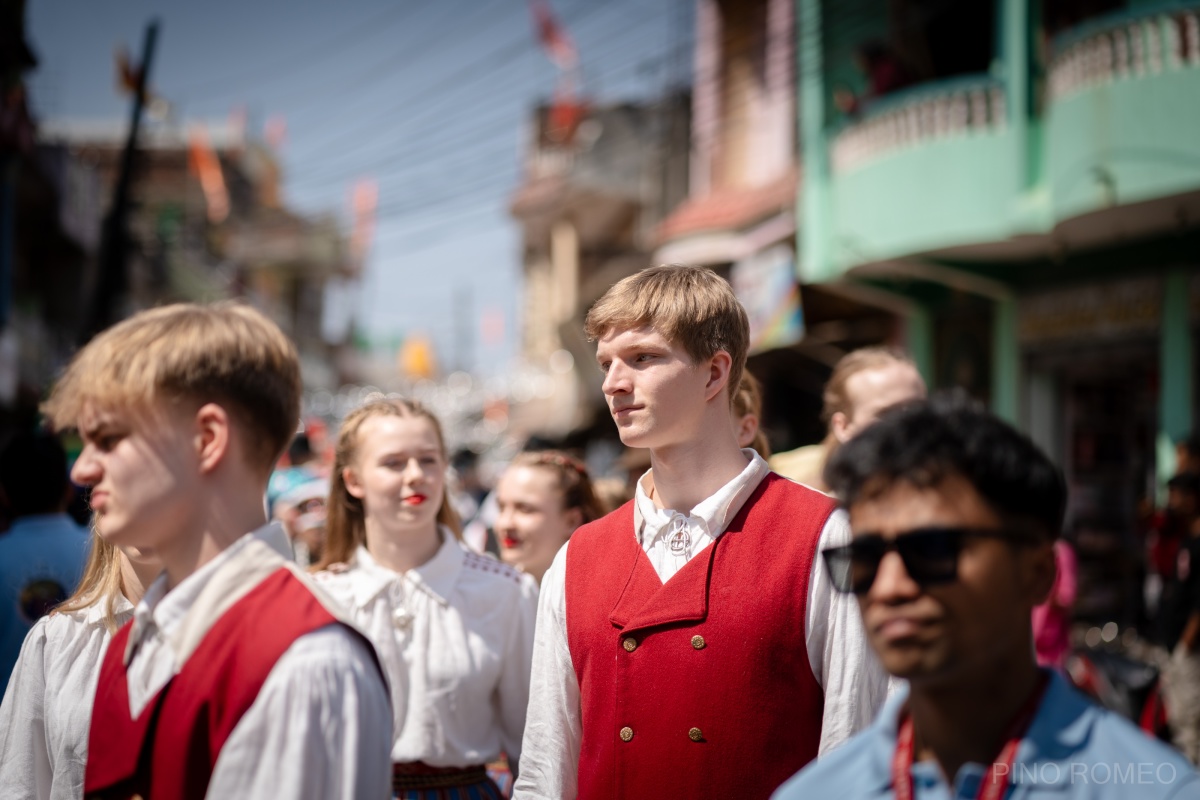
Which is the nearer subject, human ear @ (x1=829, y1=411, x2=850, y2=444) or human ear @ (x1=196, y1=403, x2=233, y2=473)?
human ear @ (x1=196, y1=403, x2=233, y2=473)

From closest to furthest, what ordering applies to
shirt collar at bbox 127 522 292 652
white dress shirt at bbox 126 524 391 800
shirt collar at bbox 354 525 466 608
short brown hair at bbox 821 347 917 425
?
white dress shirt at bbox 126 524 391 800 → shirt collar at bbox 127 522 292 652 → shirt collar at bbox 354 525 466 608 → short brown hair at bbox 821 347 917 425

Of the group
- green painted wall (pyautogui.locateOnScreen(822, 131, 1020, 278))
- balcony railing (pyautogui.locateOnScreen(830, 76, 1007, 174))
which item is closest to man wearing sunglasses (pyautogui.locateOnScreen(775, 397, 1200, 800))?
green painted wall (pyautogui.locateOnScreen(822, 131, 1020, 278))

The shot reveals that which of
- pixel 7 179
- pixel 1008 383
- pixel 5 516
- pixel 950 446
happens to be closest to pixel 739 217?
pixel 1008 383

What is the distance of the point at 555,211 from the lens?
30844 millimetres

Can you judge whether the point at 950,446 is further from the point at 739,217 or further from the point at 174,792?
the point at 739,217

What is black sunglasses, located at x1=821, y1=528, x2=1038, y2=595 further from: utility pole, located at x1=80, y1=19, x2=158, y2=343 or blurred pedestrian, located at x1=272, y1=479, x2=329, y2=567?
utility pole, located at x1=80, y1=19, x2=158, y2=343

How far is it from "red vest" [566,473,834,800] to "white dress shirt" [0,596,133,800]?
3.66ft

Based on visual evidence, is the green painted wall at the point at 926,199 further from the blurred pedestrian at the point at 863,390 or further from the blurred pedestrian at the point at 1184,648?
the blurred pedestrian at the point at 863,390

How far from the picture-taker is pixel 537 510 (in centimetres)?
484

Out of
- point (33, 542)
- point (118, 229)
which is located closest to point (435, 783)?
point (33, 542)

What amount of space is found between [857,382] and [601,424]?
13.8 meters

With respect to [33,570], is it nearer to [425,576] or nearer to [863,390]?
[425,576]

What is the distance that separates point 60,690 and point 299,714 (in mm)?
1074

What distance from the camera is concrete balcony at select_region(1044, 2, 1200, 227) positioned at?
903 cm
